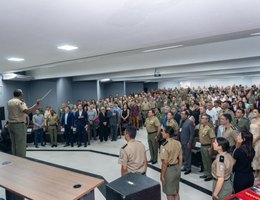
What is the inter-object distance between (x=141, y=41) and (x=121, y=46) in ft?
1.92

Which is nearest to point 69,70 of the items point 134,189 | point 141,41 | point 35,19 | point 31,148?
point 31,148

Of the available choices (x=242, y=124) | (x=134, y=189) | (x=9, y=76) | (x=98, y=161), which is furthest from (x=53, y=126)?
(x=134, y=189)

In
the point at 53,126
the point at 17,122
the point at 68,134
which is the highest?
the point at 17,122

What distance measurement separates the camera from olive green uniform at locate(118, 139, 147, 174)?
348 centimetres

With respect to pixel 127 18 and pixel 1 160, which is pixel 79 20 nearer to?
pixel 127 18

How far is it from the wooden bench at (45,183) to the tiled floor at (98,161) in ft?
6.05

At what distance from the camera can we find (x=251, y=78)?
2303cm

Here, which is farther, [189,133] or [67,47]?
[189,133]

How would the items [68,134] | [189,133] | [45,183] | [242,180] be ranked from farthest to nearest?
[68,134] < [189,133] < [242,180] < [45,183]

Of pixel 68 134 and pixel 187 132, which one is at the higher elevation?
pixel 187 132

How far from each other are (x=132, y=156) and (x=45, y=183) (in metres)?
1.35

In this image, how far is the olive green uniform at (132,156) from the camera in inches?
137

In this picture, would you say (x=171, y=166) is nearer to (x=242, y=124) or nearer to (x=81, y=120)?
(x=242, y=124)

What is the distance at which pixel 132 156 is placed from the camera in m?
3.50
